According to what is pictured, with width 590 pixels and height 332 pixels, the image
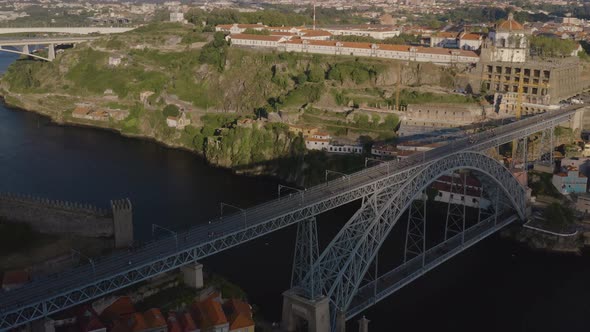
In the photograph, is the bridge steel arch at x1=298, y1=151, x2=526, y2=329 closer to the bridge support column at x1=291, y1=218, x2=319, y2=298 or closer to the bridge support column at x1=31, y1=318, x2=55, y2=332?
the bridge support column at x1=291, y1=218, x2=319, y2=298

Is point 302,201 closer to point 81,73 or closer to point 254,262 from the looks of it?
point 254,262

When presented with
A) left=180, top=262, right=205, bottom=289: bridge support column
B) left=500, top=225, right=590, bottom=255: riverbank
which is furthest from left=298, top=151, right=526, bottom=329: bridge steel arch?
left=500, top=225, right=590, bottom=255: riverbank

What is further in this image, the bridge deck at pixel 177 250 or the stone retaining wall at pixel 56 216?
the stone retaining wall at pixel 56 216

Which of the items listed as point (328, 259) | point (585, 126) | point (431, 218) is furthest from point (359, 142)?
point (328, 259)

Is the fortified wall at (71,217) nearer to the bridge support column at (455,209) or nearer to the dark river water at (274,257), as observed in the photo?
the dark river water at (274,257)

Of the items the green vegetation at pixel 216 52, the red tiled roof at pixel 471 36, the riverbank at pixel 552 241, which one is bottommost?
the riverbank at pixel 552 241

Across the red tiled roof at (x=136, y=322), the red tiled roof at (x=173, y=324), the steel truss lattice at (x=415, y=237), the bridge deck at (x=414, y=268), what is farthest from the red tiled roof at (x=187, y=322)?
the steel truss lattice at (x=415, y=237)

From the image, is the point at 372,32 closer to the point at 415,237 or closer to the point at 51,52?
the point at 51,52
